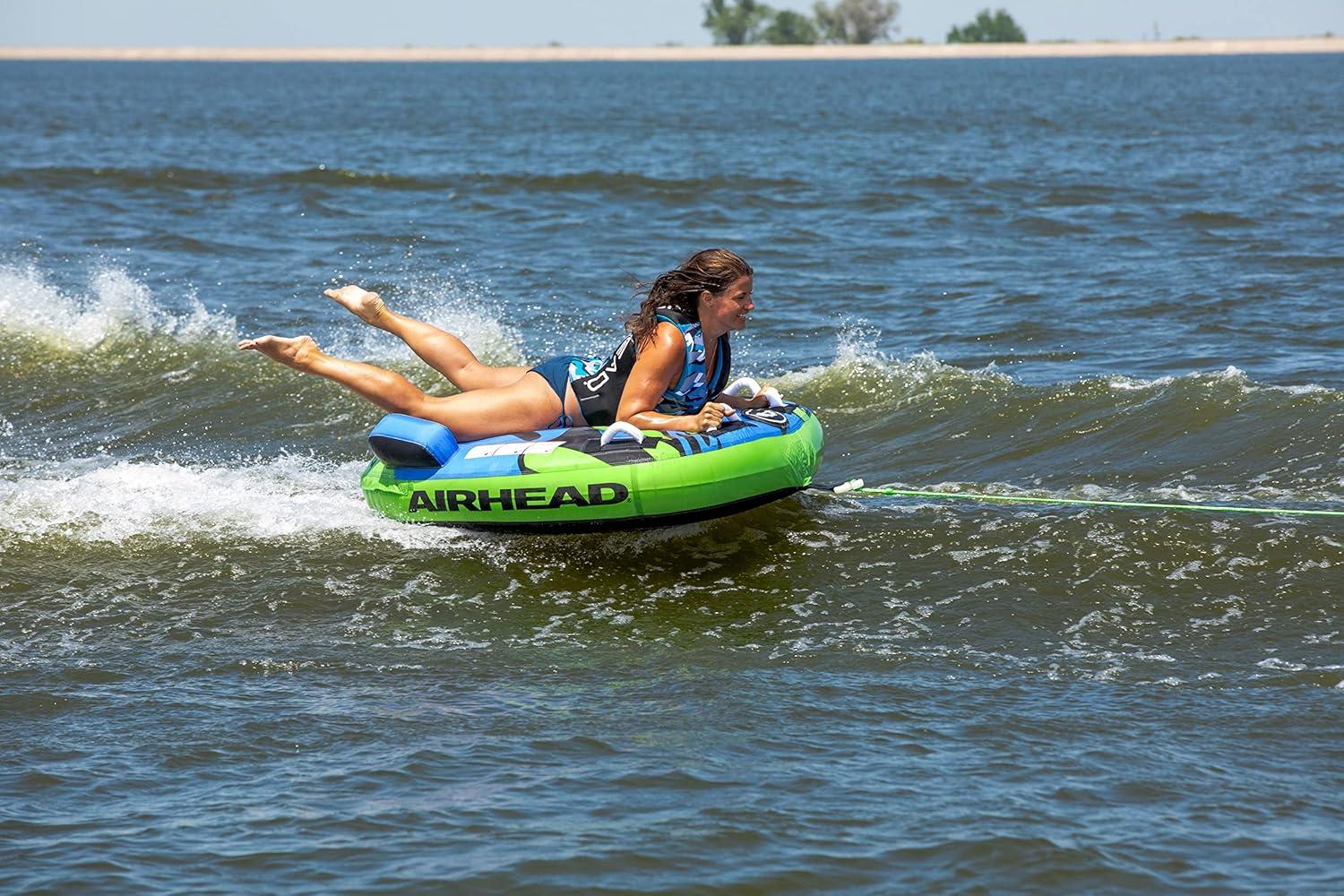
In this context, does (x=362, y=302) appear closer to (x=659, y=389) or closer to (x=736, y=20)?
(x=659, y=389)

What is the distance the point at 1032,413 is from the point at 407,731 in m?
5.82

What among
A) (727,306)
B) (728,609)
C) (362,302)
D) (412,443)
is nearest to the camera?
(728,609)

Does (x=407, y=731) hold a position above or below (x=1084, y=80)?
below

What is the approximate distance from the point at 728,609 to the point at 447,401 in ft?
6.03

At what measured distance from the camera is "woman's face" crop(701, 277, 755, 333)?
7.15 m

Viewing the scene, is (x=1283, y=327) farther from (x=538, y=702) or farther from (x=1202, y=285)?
(x=538, y=702)

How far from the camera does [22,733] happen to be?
5.39 metres

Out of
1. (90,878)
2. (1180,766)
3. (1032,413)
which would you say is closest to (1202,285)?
(1032,413)

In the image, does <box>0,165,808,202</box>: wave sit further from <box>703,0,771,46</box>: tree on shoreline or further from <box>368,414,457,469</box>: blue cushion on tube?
<box>703,0,771,46</box>: tree on shoreline

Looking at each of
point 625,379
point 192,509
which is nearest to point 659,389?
point 625,379

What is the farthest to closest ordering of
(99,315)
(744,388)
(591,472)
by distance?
(99,315) → (744,388) → (591,472)

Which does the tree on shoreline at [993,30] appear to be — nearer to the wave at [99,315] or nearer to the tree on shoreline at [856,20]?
the tree on shoreline at [856,20]

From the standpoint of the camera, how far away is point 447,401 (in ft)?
24.8

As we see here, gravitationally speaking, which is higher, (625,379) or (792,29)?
(792,29)
